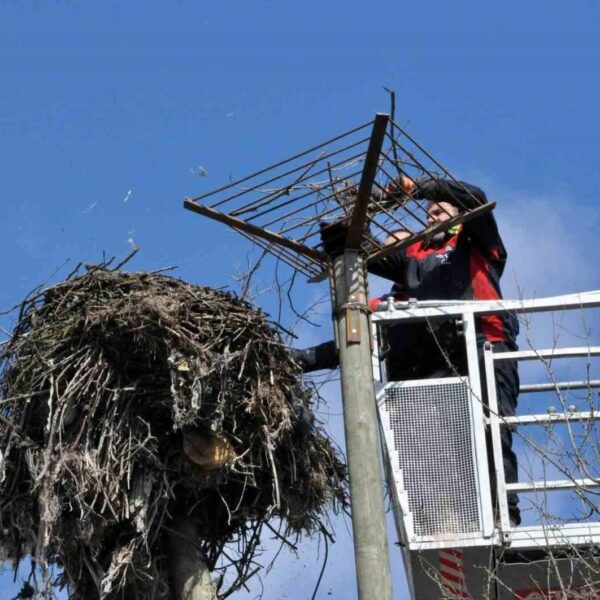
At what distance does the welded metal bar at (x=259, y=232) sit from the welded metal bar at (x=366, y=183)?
0.31 m

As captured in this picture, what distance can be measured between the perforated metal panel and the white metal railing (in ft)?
0.18

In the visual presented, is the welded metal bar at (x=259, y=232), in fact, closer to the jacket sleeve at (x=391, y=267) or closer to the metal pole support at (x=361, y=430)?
the metal pole support at (x=361, y=430)

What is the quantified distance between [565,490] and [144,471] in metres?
2.53

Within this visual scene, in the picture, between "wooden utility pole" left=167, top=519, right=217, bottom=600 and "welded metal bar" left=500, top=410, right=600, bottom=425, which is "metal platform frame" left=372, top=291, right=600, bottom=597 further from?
"wooden utility pole" left=167, top=519, right=217, bottom=600

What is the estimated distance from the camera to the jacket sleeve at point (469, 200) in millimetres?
10555

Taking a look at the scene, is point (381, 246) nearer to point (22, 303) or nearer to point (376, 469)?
point (376, 469)

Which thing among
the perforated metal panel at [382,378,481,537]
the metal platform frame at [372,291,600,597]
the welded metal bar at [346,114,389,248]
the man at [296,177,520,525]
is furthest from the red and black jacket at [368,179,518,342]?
the welded metal bar at [346,114,389,248]

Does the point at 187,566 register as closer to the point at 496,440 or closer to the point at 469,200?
the point at 496,440

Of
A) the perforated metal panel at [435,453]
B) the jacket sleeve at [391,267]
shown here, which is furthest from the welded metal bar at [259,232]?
the jacket sleeve at [391,267]

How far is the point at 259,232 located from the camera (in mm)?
10164

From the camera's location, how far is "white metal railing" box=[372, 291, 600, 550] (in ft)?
32.9

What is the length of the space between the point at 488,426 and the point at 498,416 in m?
0.17

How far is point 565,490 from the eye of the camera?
393 inches

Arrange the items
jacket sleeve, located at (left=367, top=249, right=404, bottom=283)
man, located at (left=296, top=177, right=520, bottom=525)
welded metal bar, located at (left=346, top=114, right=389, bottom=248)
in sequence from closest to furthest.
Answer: welded metal bar, located at (left=346, top=114, right=389, bottom=248) → man, located at (left=296, top=177, right=520, bottom=525) → jacket sleeve, located at (left=367, top=249, right=404, bottom=283)
